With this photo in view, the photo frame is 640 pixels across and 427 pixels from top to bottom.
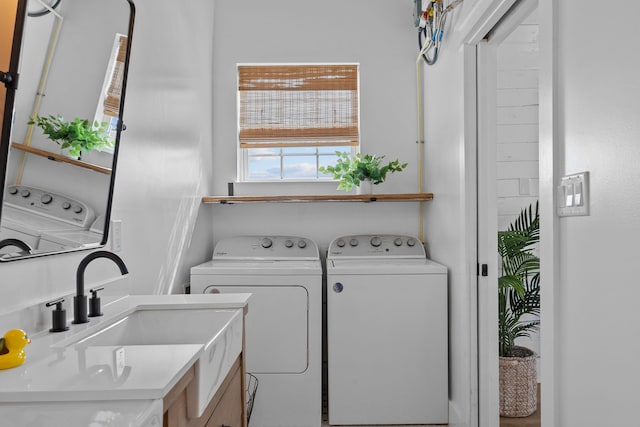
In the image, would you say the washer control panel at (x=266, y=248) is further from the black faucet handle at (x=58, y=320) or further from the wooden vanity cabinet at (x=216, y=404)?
the black faucet handle at (x=58, y=320)

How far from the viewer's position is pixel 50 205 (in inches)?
53.8

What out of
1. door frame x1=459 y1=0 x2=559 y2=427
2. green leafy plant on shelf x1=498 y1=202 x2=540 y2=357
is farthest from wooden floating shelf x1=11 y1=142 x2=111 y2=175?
green leafy plant on shelf x1=498 y1=202 x2=540 y2=357

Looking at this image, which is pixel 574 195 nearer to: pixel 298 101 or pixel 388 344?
pixel 388 344

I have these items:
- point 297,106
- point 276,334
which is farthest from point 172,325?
point 297,106

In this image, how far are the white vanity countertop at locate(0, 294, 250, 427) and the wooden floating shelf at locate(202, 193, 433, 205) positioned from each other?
1.89 m

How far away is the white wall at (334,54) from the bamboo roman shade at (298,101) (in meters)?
0.06

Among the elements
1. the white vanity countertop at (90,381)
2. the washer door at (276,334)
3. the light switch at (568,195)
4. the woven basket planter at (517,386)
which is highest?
the light switch at (568,195)

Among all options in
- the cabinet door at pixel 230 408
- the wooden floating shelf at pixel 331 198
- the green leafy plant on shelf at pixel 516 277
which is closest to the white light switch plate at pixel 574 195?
the cabinet door at pixel 230 408

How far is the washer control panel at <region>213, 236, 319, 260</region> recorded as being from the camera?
3070mm

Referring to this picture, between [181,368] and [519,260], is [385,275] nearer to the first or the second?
[519,260]

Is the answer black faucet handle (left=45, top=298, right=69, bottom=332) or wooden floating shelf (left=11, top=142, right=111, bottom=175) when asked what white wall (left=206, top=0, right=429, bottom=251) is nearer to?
wooden floating shelf (left=11, top=142, right=111, bottom=175)

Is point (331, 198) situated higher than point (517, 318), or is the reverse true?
point (331, 198)

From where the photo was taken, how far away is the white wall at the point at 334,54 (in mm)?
3303

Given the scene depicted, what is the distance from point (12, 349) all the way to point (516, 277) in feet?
7.18
